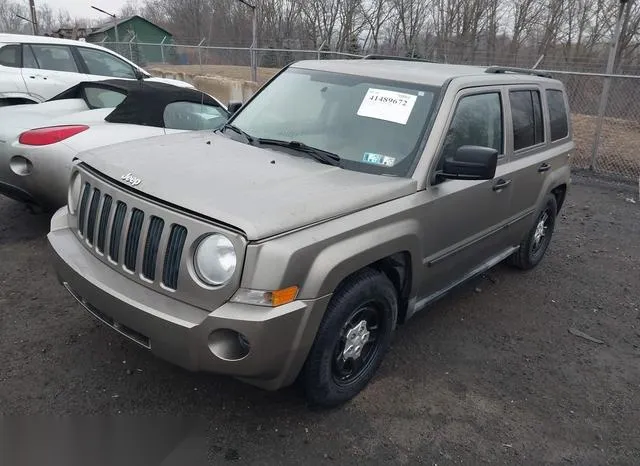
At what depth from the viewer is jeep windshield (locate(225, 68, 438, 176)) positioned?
3.23m

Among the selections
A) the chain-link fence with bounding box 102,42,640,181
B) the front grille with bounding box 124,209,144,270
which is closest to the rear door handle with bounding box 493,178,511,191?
the front grille with bounding box 124,209,144,270

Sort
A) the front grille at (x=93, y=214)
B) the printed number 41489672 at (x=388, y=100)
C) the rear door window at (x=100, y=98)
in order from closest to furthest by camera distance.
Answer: the front grille at (x=93, y=214) → the printed number 41489672 at (x=388, y=100) → the rear door window at (x=100, y=98)

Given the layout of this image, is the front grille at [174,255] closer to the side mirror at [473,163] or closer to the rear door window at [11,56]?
the side mirror at [473,163]

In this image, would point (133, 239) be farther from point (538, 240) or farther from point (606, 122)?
point (606, 122)

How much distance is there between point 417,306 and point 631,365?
5.62 ft

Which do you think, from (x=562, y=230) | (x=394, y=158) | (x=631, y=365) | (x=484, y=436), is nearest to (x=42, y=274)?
(x=394, y=158)

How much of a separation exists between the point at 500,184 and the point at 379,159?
122cm

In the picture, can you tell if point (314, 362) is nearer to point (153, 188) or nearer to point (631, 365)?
point (153, 188)

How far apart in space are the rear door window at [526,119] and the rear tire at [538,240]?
74cm

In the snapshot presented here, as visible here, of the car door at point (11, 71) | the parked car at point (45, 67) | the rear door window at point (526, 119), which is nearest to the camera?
the rear door window at point (526, 119)

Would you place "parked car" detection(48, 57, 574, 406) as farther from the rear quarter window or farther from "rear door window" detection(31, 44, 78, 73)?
"rear door window" detection(31, 44, 78, 73)

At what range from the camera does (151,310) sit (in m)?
2.47

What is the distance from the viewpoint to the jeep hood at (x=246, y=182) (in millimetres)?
2453

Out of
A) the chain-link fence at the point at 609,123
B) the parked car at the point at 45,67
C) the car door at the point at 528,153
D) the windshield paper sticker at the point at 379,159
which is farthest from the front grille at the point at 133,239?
the chain-link fence at the point at 609,123
